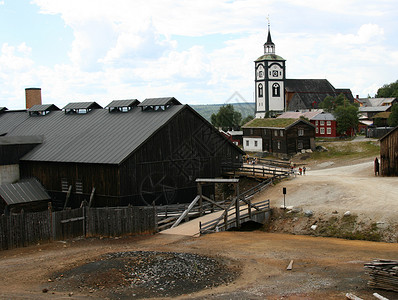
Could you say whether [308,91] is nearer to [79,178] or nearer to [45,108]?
[45,108]

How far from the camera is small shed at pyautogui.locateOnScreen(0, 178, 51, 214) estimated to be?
36231mm

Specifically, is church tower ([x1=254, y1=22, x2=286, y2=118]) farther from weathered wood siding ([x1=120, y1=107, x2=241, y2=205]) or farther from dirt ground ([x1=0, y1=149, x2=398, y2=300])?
dirt ground ([x1=0, y1=149, x2=398, y2=300])

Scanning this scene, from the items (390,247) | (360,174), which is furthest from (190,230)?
(360,174)

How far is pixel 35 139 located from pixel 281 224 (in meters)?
23.5

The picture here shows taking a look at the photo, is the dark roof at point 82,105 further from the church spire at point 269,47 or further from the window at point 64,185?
the church spire at point 269,47

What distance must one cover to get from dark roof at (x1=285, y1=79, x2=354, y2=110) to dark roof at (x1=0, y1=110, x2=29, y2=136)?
236 feet

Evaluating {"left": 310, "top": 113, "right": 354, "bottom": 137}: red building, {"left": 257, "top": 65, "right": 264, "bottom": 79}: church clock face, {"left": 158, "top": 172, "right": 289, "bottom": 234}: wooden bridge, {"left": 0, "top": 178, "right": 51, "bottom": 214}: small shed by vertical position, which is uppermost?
{"left": 257, "top": 65, "right": 264, "bottom": 79}: church clock face

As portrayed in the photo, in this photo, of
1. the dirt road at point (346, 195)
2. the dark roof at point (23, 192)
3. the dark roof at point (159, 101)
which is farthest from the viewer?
the dark roof at point (159, 101)

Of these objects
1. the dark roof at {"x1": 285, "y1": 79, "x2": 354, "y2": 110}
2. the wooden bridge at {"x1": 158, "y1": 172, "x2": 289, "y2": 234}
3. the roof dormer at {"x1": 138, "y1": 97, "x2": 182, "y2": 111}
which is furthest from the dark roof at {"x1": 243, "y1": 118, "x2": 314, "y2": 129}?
the wooden bridge at {"x1": 158, "y1": 172, "x2": 289, "y2": 234}

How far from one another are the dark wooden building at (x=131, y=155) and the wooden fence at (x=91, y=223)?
4714 millimetres

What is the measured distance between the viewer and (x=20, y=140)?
41781 mm

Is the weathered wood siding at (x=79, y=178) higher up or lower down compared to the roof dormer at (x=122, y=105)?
lower down

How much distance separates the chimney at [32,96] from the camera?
192 feet

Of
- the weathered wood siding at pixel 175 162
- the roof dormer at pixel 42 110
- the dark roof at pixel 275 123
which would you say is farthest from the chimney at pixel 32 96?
the dark roof at pixel 275 123
